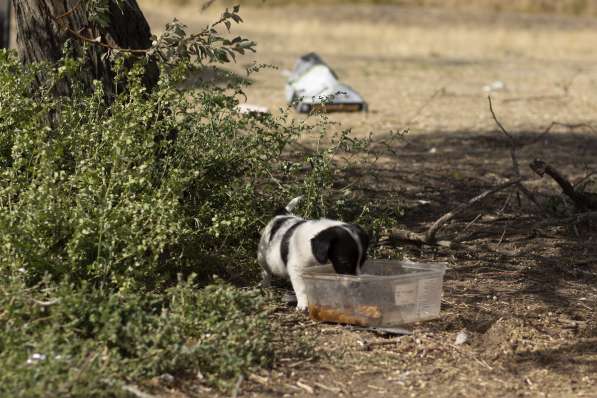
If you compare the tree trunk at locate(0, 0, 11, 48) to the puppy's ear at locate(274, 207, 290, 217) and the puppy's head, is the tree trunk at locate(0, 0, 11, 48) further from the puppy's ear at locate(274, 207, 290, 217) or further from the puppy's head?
the puppy's head

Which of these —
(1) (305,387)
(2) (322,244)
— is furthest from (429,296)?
(1) (305,387)

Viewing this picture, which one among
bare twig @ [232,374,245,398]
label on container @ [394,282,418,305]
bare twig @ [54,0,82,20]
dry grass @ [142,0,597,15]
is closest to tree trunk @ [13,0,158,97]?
bare twig @ [54,0,82,20]

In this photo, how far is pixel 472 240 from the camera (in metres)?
7.35

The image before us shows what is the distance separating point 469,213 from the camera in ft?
26.3

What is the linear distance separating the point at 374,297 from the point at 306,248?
0.46m

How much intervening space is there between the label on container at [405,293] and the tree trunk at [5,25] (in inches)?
269

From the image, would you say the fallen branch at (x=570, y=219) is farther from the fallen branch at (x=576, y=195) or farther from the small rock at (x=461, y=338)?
the small rock at (x=461, y=338)

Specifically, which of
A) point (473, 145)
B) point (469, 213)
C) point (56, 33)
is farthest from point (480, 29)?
point (56, 33)

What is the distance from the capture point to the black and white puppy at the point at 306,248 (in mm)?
5559

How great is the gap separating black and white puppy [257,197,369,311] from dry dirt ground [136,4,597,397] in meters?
0.24

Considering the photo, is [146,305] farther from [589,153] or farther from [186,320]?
[589,153]

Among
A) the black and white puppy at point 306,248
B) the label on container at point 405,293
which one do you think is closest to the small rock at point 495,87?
the black and white puppy at point 306,248

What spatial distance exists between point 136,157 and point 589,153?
6.49 meters

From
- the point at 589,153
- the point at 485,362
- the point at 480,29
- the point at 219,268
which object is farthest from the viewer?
the point at 480,29
